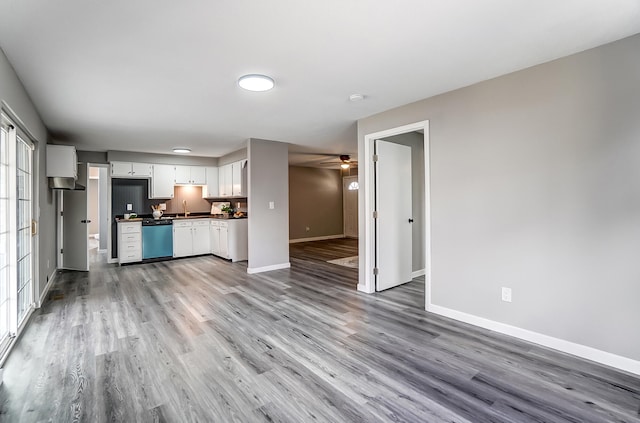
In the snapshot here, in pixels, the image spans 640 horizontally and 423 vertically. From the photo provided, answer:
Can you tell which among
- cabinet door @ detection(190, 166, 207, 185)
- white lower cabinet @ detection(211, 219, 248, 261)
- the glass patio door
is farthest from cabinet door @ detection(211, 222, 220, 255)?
the glass patio door

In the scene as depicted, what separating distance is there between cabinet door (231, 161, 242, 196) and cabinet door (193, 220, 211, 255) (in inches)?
44.2

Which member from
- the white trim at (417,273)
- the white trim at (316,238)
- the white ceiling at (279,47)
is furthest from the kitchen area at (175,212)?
the white trim at (417,273)

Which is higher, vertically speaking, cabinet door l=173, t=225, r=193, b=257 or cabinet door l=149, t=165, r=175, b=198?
cabinet door l=149, t=165, r=175, b=198

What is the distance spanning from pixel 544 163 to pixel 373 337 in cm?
215

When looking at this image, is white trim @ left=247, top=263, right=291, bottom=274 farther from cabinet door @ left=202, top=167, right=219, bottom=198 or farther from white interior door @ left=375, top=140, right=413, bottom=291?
cabinet door @ left=202, top=167, right=219, bottom=198

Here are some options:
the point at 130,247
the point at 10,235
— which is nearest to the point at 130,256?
the point at 130,247

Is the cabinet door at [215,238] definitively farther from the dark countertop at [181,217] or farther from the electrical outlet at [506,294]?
the electrical outlet at [506,294]

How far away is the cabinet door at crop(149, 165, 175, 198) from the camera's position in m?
6.81

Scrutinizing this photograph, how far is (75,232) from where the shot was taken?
5727mm

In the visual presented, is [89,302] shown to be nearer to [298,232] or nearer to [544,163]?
[544,163]

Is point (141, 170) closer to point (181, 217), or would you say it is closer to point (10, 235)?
point (181, 217)

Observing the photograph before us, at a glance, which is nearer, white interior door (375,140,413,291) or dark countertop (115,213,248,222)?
white interior door (375,140,413,291)

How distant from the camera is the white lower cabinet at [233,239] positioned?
6.28 m

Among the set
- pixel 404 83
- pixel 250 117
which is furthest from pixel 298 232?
pixel 404 83
